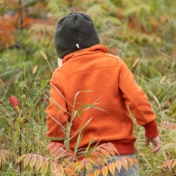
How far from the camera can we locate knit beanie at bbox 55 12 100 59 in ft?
11.4

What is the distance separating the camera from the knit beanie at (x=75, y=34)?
11.4 feet

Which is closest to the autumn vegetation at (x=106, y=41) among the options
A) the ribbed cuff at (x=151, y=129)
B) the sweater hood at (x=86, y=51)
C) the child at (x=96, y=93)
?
the ribbed cuff at (x=151, y=129)

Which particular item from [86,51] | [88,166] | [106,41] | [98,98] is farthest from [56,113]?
[106,41]

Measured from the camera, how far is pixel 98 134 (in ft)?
11.3

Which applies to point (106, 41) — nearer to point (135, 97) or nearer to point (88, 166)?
point (135, 97)

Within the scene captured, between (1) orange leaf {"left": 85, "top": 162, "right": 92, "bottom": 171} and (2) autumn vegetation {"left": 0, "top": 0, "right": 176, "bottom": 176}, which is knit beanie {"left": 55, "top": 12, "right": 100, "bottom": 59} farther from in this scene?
(2) autumn vegetation {"left": 0, "top": 0, "right": 176, "bottom": 176}

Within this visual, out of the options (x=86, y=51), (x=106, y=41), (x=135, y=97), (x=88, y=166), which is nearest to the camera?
(x=88, y=166)

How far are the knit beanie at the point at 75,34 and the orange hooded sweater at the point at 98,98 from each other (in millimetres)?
53

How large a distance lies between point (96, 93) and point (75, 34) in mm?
408

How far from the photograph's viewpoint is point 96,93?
3.44 m

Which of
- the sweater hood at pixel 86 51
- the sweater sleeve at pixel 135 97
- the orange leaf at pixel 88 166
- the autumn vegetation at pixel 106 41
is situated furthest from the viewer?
the autumn vegetation at pixel 106 41

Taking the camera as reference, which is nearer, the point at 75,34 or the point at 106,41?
the point at 75,34

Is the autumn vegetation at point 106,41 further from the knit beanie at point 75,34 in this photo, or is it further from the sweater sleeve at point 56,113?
the knit beanie at point 75,34

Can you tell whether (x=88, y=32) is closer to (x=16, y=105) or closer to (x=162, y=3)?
(x=16, y=105)
